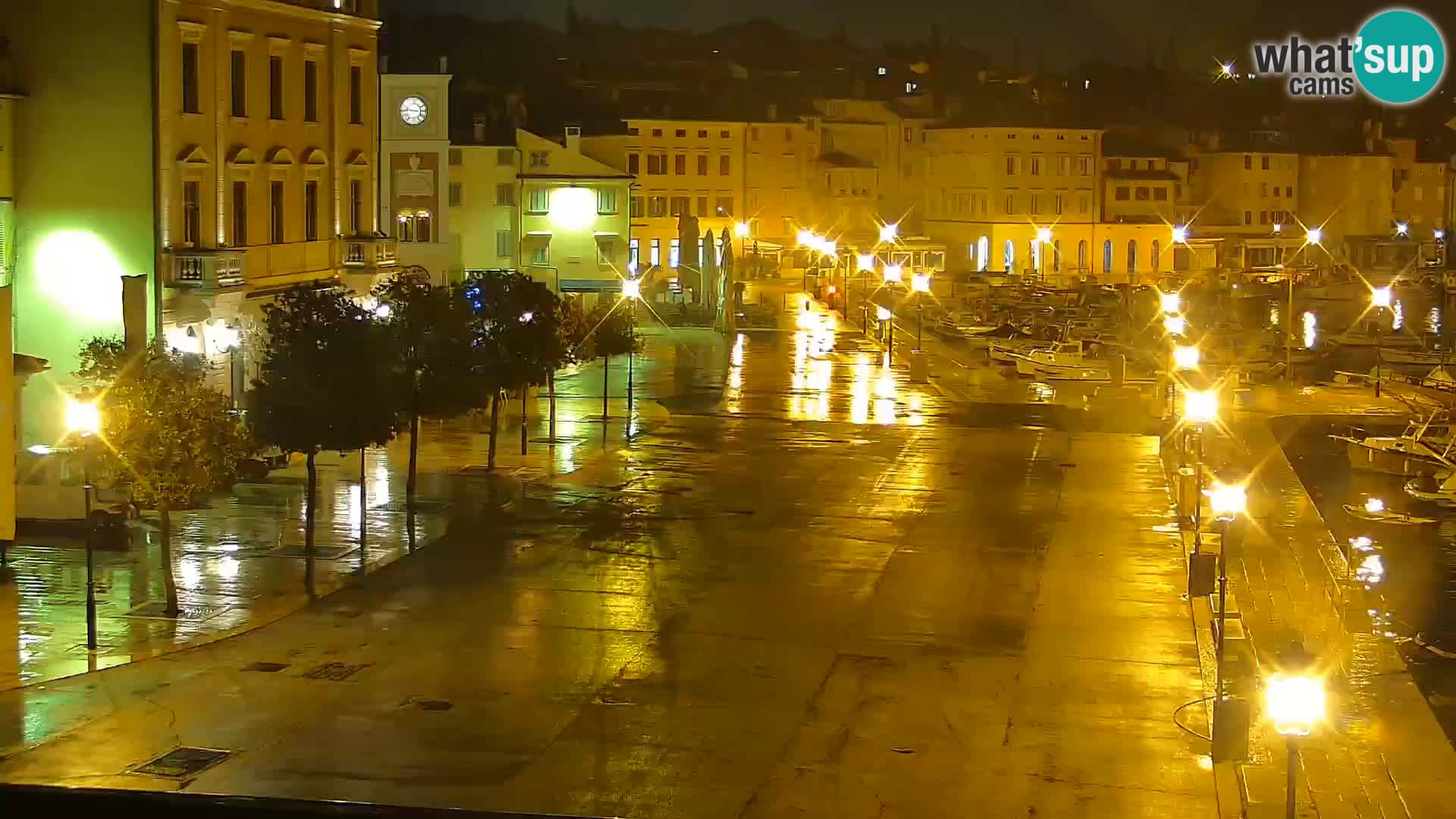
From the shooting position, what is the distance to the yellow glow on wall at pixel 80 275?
34344 millimetres

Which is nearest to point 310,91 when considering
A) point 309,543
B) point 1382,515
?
point 309,543

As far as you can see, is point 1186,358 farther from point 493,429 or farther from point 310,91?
point 310,91

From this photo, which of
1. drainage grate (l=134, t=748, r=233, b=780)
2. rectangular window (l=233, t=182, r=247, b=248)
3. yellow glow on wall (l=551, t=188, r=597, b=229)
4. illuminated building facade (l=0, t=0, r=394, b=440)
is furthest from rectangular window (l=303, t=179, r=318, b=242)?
yellow glow on wall (l=551, t=188, r=597, b=229)

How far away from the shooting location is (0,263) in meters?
33.7

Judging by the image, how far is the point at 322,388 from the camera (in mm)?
25672

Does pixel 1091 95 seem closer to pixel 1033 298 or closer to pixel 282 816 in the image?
pixel 1033 298

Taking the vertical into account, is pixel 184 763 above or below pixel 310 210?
below

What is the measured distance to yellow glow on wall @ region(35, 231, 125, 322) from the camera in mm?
34344

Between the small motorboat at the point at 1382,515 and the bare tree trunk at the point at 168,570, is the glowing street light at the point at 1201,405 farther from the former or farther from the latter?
the bare tree trunk at the point at 168,570

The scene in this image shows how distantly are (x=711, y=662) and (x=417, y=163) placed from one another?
48393 millimetres

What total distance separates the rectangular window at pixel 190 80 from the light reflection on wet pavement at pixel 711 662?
27.1 ft

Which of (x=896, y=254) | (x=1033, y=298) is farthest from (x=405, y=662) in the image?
(x=896, y=254)

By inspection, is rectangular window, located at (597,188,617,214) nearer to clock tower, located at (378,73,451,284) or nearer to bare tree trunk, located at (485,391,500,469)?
clock tower, located at (378,73,451,284)

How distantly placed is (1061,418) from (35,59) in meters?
24.2
